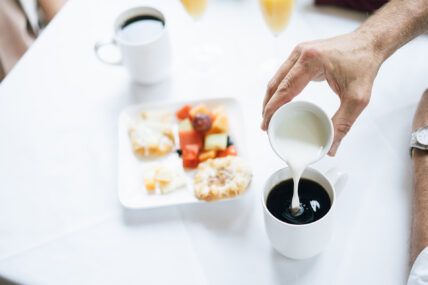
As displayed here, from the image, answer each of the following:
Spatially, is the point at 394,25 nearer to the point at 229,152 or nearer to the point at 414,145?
the point at 414,145

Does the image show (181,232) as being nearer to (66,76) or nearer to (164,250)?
(164,250)

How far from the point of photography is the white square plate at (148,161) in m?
0.92

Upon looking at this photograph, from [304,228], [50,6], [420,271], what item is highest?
[50,6]

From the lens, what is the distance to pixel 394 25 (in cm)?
96

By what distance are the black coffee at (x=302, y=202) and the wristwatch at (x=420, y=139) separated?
0.28 metres

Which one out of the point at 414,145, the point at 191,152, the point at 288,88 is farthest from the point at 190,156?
the point at 414,145

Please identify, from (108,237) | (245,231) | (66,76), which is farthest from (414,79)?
(66,76)

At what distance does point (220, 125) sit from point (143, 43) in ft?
0.95

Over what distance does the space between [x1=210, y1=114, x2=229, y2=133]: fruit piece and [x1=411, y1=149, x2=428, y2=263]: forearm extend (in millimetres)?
432

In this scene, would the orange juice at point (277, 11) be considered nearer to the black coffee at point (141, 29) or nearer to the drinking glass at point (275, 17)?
the drinking glass at point (275, 17)

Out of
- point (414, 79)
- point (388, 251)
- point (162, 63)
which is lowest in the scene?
point (388, 251)

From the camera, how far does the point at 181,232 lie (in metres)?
0.90

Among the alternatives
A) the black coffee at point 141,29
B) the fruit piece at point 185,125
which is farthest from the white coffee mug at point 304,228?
the black coffee at point 141,29

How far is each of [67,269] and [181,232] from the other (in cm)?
25
